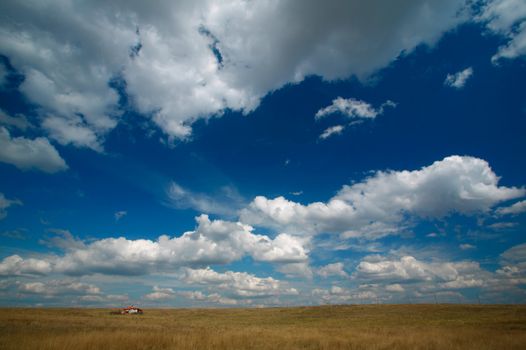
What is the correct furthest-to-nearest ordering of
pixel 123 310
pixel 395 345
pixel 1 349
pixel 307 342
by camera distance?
1. pixel 123 310
2. pixel 307 342
3. pixel 395 345
4. pixel 1 349

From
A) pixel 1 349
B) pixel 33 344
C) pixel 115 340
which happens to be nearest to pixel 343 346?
pixel 115 340

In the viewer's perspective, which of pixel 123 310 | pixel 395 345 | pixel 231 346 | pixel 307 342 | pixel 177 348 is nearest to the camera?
pixel 177 348

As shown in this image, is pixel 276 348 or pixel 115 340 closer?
pixel 115 340

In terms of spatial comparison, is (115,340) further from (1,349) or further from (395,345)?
(395,345)

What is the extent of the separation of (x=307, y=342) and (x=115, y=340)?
1285 cm

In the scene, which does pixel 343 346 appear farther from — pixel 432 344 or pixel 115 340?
pixel 115 340

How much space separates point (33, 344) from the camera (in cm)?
1529

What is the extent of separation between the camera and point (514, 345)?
70.1 ft

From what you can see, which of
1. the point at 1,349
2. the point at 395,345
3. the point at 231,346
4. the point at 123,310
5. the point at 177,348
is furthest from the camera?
the point at 123,310

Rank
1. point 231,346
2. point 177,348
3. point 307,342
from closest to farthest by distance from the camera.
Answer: point 177,348
point 231,346
point 307,342

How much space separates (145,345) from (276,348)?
752cm

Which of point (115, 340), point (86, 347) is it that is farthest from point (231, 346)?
point (86, 347)

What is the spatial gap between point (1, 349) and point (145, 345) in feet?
21.4

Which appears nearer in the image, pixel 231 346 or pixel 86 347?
pixel 86 347
